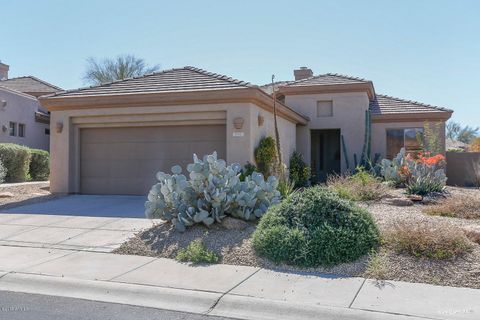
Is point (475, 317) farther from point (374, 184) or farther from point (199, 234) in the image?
point (374, 184)

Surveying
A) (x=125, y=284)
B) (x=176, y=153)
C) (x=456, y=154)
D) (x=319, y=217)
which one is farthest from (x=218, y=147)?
(x=456, y=154)

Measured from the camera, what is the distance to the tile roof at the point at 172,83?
14266mm

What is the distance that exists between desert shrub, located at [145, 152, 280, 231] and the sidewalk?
154 cm

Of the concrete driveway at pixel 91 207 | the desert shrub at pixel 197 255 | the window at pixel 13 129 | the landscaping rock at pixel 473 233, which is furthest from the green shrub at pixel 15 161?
the landscaping rock at pixel 473 233

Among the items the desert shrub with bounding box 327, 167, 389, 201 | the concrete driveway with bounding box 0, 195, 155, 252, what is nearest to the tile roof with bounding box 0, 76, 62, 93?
the concrete driveway with bounding box 0, 195, 155, 252

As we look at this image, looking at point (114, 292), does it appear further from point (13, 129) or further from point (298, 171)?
point (13, 129)

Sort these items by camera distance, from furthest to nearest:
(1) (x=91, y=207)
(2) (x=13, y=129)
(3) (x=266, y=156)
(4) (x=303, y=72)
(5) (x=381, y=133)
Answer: (4) (x=303, y=72), (2) (x=13, y=129), (5) (x=381, y=133), (3) (x=266, y=156), (1) (x=91, y=207)

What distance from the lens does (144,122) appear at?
14945mm

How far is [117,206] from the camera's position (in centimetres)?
1301

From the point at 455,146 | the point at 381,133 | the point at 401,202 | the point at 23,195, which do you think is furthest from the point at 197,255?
the point at 455,146

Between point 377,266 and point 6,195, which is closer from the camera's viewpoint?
point 377,266

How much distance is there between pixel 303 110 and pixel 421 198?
33.3ft

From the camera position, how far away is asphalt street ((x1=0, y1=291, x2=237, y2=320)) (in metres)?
5.42

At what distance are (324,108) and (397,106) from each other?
3.86 m
